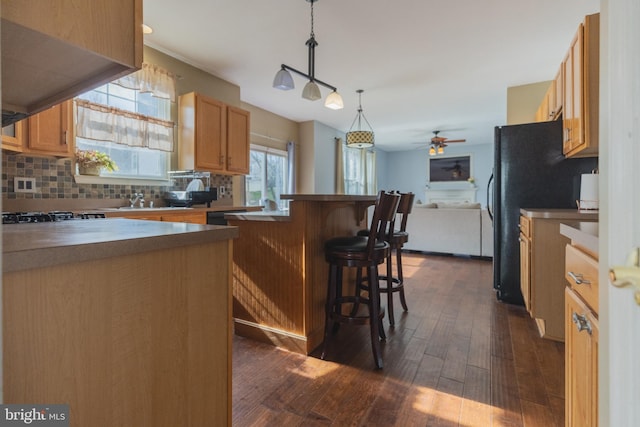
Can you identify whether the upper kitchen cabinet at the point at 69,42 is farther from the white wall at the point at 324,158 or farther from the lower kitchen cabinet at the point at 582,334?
the white wall at the point at 324,158

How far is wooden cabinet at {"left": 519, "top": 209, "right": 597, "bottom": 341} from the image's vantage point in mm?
2268

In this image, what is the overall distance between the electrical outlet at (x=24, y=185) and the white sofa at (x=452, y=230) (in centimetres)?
506

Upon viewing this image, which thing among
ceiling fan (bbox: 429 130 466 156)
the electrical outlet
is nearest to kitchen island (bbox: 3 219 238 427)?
the electrical outlet

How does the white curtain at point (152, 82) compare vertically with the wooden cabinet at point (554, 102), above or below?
above

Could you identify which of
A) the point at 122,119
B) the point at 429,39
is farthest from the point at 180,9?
the point at 429,39

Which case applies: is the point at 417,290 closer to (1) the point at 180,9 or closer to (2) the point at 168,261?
(2) the point at 168,261

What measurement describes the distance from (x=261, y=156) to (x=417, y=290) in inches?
143

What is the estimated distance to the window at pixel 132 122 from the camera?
9.66 ft

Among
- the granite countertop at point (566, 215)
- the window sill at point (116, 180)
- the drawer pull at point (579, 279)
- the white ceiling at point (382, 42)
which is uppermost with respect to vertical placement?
the white ceiling at point (382, 42)

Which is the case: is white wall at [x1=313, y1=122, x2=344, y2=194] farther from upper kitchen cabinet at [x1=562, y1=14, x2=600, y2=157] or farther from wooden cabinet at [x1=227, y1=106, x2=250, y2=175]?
upper kitchen cabinet at [x1=562, y1=14, x2=600, y2=157]

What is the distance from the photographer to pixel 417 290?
11.6 ft

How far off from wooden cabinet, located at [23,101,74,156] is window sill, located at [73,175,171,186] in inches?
15.5

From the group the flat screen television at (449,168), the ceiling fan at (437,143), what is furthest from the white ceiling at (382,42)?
the flat screen television at (449,168)

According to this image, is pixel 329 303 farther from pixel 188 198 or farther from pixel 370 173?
pixel 370 173
